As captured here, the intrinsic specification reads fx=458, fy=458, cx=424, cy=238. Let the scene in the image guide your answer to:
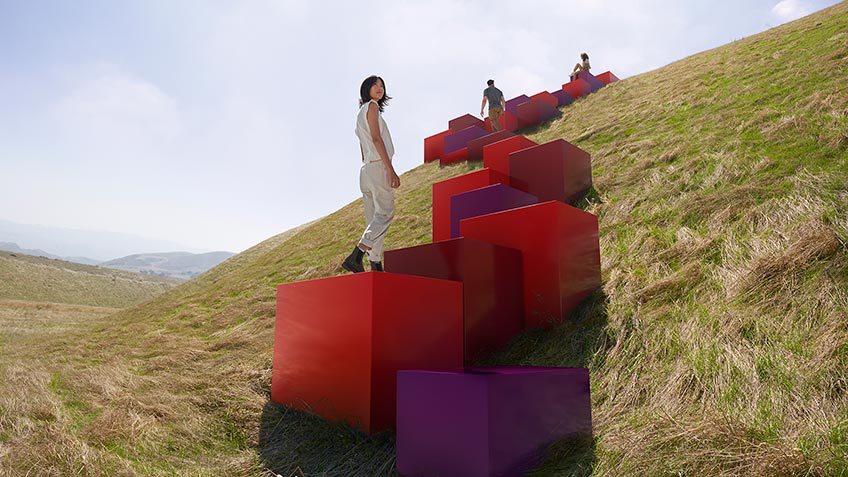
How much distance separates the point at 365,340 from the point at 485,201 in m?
2.29

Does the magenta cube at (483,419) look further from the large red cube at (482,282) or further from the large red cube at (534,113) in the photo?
the large red cube at (534,113)

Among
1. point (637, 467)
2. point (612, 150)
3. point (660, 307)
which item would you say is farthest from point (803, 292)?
point (612, 150)

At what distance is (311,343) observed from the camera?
9.87 feet

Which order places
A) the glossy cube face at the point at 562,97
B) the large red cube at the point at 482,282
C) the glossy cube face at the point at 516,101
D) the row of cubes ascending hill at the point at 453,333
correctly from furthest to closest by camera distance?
the glossy cube face at the point at 516,101 → the glossy cube face at the point at 562,97 → the large red cube at the point at 482,282 → the row of cubes ascending hill at the point at 453,333

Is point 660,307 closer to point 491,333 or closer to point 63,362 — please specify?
point 491,333

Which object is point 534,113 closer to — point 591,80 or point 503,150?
point 591,80

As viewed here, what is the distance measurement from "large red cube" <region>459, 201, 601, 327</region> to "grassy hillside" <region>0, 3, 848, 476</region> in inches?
→ 5.4

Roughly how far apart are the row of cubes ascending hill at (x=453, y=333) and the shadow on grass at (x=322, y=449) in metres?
0.08

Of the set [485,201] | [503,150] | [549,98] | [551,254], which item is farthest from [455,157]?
[551,254]

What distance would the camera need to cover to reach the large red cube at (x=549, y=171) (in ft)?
17.1

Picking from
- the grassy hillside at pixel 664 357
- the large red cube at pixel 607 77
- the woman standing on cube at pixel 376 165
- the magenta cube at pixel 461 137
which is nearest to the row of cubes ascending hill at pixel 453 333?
the grassy hillside at pixel 664 357

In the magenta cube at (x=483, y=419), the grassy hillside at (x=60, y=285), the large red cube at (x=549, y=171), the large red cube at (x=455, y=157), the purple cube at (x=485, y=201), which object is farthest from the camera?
the grassy hillside at (x=60, y=285)

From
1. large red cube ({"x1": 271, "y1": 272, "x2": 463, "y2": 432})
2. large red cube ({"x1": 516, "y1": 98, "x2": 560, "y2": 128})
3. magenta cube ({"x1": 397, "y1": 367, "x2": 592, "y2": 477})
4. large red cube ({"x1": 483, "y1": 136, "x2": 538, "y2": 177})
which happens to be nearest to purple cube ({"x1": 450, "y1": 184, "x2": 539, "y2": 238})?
large red cube ({"x1": 271, "y1": 272, "x2": 463, "y2": 432})

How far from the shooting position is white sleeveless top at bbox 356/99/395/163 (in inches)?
153
